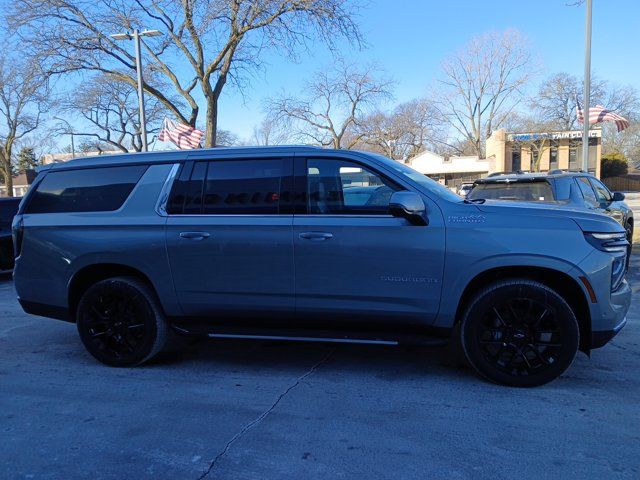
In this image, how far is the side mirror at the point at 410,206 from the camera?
3.69m

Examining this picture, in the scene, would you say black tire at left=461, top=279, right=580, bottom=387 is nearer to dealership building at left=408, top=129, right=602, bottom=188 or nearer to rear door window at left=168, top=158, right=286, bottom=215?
rear door window at left=168, top=158, right=286, bottom=215

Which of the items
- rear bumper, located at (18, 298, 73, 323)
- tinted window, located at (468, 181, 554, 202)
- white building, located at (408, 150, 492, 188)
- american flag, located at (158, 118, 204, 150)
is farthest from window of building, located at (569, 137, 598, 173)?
rear bumper, located at (18, 298, 73, 323)

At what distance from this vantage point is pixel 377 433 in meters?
3.22

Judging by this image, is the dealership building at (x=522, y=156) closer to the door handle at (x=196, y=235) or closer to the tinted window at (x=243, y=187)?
the tinted window at (x=243, y=187)

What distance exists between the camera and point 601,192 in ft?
28.2

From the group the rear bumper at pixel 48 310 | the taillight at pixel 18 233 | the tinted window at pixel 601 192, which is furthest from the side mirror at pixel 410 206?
the tinted window at pixel 601 192

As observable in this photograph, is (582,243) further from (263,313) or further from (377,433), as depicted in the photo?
(263,313)

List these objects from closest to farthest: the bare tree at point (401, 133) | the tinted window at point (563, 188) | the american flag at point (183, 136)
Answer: the tinted window at point (563, 188) → the american flag at point (183, 136) → the bare tree at point (401, 133)

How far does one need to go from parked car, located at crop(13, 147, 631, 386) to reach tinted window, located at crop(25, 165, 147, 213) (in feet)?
0.04

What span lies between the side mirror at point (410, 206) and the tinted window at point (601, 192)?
19.0ft

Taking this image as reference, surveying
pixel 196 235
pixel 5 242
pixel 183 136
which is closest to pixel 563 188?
pixel 196 235

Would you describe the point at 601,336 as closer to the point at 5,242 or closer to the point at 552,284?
the point at 552,284

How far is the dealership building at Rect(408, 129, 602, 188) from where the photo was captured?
49.1 metres

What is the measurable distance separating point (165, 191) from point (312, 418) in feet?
7.49
